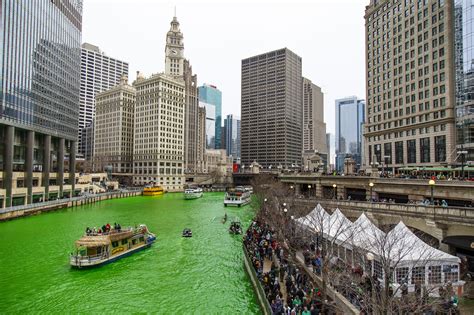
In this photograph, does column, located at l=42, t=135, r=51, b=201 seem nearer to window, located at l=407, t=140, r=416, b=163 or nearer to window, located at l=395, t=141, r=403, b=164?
window, located at l=395, t=141, r=403, b=164

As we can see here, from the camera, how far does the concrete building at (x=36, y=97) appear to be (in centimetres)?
6016

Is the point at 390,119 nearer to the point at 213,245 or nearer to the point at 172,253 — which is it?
the point at 213,245

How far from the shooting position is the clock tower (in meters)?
179

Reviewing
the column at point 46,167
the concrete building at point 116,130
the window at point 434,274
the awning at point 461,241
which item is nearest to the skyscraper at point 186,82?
the concrete building at point 116,130

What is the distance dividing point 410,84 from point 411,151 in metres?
15.2

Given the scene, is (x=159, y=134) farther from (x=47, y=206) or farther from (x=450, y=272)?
(x=450, y=272)

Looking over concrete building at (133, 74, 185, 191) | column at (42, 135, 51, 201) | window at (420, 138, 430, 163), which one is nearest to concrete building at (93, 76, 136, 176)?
concrete building at (133, 74, 185, 191)

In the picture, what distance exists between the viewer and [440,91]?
6112cm

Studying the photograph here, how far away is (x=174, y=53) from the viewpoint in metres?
182

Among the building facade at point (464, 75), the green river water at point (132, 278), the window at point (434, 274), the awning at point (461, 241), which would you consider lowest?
the green river water at point (132, 278)

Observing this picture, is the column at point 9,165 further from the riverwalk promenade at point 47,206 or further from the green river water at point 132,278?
the green river water at point 132,278

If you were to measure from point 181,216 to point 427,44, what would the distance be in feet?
209

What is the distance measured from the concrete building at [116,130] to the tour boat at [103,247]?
126292 millimetres

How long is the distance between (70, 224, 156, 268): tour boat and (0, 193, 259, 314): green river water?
77 centimetres
